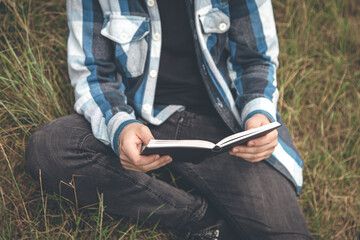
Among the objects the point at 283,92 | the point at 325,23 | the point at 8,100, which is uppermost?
the point at 325,23

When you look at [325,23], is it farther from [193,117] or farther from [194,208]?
[194,208]

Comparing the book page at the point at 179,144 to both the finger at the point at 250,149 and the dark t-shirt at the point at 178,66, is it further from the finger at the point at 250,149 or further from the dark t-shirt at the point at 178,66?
the dark t-shirt at the point at 178,66

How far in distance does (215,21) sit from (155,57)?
0.95ft

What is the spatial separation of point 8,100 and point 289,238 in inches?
54.0

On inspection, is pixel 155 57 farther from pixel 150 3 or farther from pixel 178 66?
pixel 150 3

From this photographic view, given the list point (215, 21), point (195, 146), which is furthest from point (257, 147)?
point (215, 21)

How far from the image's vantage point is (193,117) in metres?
1.54

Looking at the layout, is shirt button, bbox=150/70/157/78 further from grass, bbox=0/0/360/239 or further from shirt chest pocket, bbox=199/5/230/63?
grass, bbox=0/0/360/239

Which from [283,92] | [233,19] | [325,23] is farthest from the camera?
[325,23]

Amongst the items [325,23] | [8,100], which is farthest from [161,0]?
[325,23]

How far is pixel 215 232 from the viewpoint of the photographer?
4.91ft

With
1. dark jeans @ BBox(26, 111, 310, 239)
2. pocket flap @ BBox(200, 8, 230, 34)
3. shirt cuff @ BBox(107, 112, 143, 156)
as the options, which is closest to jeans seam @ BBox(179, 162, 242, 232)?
dark jeans @ BBox(26, 111, 310, 239)

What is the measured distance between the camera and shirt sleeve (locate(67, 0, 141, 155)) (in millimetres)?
1353

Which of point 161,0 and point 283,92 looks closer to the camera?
point 161,0
